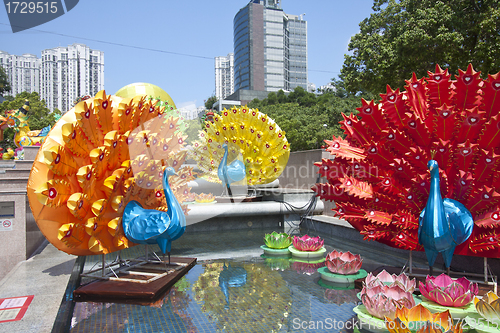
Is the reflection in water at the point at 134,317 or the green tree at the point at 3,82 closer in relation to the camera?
the reflection in water at the point at 134,317

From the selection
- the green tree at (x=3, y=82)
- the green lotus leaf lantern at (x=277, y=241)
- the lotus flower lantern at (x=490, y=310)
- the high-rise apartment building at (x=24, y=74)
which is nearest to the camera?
the lotus flower lantern at (x=490, y=310)

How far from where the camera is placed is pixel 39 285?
4.56 metres

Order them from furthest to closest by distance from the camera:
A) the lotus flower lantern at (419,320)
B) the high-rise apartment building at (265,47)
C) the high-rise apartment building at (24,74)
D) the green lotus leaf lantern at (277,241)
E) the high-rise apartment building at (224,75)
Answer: the high-rise apartment building at (224,75)
the high-rise apartment building at (265,47)
the high-rise apartment building at (24,74)
the green lotus leaf lantern at (277,241)
the lotus flower lantern at (419,320)

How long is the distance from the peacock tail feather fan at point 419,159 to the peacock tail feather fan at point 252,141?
552 centimetres

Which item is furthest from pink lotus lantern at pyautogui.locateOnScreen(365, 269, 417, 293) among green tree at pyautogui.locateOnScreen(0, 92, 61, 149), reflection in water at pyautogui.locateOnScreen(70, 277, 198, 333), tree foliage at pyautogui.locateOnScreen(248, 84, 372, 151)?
green tree at pyautogui.locateOnScreen(0, 92, 61, 149)

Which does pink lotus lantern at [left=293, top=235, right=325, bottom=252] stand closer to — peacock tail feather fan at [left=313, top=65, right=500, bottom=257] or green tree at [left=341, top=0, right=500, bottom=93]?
peacock tail feather fan at [left=313, top=65, right=500, bottom=257]

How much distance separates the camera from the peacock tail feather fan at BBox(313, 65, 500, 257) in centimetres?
417

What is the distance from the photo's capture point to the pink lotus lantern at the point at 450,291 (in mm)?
3578

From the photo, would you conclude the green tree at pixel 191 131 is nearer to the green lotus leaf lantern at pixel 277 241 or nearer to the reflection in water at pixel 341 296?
the green lotus leaf lantern at pixel 277 241

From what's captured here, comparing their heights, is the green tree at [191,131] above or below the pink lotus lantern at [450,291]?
above

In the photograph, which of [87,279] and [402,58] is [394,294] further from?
[402,58]

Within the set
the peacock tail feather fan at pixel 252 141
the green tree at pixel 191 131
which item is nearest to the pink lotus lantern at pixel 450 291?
the peacock tail feather fan at pixel 252 141

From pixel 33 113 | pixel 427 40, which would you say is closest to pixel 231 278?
pixel 427 40

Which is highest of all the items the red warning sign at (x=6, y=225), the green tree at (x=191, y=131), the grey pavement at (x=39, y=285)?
the green tree at (x=191, y=131)
